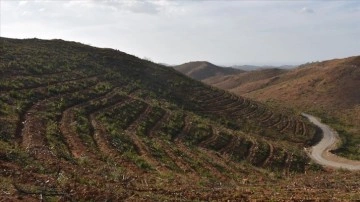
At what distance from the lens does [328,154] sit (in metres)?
38.1

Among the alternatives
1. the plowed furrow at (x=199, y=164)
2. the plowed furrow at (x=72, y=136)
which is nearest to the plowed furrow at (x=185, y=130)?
the plowed furrow at (x=199, y=164)

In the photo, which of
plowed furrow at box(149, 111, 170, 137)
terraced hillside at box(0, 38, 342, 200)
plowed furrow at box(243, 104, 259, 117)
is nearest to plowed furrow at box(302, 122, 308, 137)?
terraced hillside at box(0, 38, 342, 200)

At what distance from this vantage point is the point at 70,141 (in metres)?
22.8

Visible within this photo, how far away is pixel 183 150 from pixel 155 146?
2.16m

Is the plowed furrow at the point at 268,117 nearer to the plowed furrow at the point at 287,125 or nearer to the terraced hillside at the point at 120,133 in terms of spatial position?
the terraced hillside at the point at 120,133

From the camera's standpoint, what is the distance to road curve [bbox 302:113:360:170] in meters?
33.9

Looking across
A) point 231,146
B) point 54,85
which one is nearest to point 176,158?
point 231,146

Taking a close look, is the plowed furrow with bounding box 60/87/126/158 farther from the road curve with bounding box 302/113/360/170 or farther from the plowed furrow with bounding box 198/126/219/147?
the road curve with bounding box 302/113/360/170

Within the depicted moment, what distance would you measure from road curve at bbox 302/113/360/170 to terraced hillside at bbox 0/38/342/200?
143 cm

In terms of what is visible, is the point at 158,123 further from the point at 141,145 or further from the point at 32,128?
the point at 32,128

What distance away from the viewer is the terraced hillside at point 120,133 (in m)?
15.5

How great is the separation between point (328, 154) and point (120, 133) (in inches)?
821

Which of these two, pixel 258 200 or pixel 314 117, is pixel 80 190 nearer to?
pixel 258 200

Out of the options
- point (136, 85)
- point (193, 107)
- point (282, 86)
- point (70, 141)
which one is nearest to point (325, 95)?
point (282, 86)
